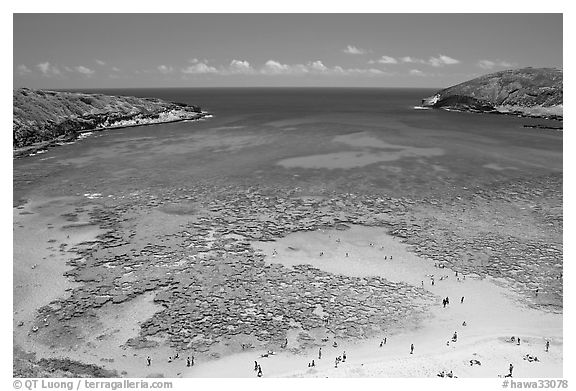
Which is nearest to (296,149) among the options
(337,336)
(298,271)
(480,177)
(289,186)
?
(289,186)

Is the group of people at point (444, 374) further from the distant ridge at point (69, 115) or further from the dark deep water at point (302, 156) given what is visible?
the distant ridge at point (69, 115)

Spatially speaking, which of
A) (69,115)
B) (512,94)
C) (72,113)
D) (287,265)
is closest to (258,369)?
(287,265)

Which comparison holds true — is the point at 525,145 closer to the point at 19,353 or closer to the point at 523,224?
the point at 523,224

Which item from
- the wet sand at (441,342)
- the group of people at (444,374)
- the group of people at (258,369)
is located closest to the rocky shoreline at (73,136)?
the wet sand at (441,342)

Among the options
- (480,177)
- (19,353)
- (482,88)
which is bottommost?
(19,353)

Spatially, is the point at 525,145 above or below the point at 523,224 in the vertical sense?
above

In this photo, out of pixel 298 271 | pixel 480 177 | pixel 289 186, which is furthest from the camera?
pixel 480 177
